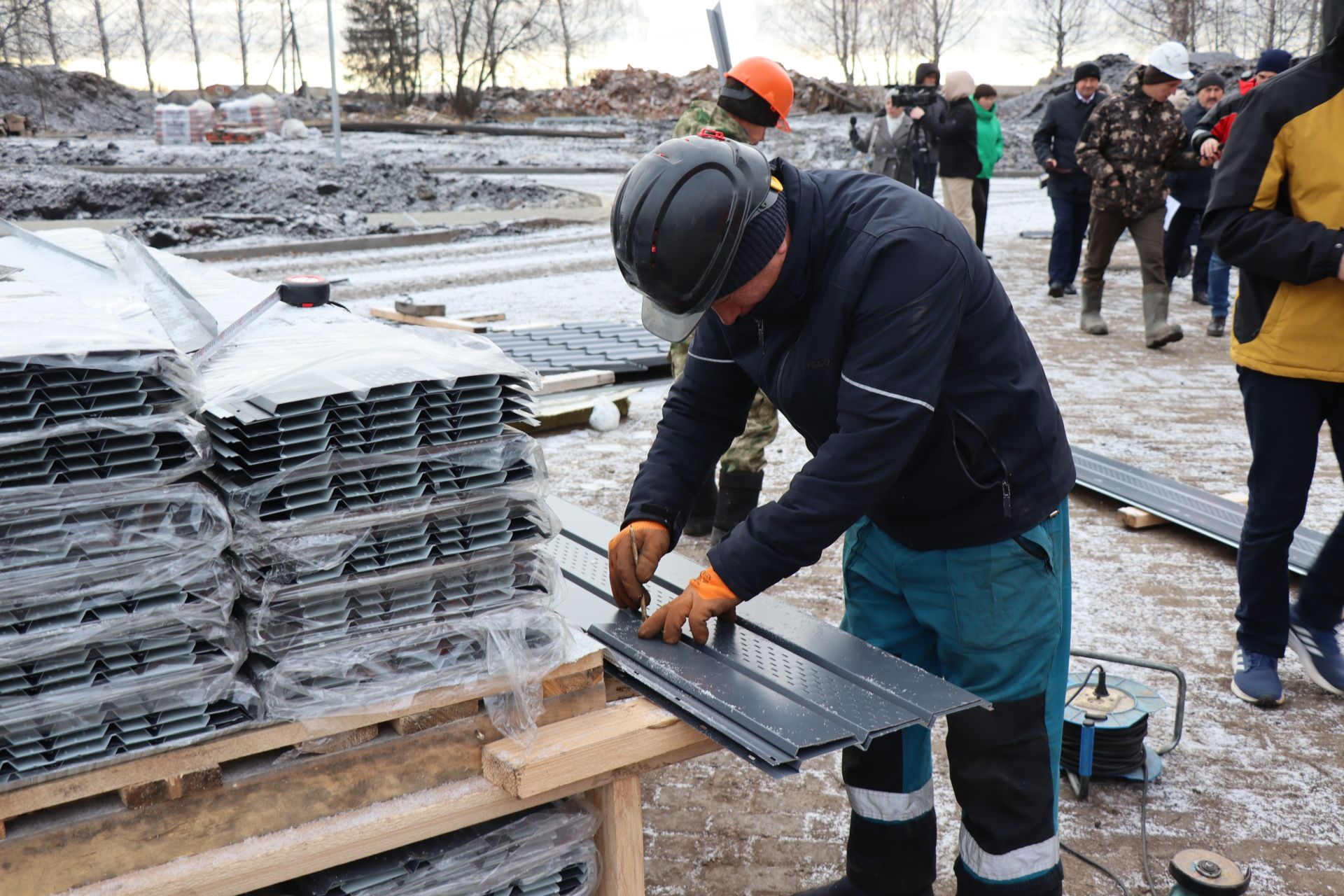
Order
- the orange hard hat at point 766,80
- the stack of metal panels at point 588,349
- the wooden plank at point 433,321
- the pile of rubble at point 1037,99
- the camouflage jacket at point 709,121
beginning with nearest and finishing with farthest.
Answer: the orange hard hat at point 766,80 → the camouflage jacket at point 709,121 → the stack of metal panels at point 588,349 → the wooden plank at point 433,321 → the pile of rubble at point 1037,99

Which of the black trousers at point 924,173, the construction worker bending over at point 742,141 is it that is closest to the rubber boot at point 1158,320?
the black trousers at point 924,173

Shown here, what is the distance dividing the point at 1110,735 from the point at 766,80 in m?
2.81

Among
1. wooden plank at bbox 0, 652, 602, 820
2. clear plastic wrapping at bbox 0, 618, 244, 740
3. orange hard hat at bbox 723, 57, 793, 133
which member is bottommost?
wooden plank at bbox 0, 652, 602, 820

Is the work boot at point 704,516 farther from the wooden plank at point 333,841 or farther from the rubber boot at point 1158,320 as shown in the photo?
the rubber boot at point 1158,320

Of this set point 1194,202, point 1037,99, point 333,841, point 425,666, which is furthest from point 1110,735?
point 1037,99

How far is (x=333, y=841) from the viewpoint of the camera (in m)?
1.88

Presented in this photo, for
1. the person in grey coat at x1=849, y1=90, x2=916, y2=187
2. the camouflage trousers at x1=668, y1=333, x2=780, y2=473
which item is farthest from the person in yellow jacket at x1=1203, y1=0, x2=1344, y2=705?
the person in grey coat at x1=849, y1=90, x2=916, y2=187

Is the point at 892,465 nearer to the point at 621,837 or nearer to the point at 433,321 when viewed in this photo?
the point at 621,837

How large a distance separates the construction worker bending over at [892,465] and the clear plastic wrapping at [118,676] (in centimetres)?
88

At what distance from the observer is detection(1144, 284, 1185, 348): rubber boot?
8.49 m

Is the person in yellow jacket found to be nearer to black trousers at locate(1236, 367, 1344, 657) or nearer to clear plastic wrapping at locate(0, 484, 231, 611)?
black trousers at locate(1236, 367, 1344, 657)

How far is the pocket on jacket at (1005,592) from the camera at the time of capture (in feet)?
7.20

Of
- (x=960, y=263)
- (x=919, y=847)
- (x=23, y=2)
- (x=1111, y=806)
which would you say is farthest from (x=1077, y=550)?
(x=23, y=2)

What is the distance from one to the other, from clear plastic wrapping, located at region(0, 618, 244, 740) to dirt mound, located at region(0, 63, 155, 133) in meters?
42.9
